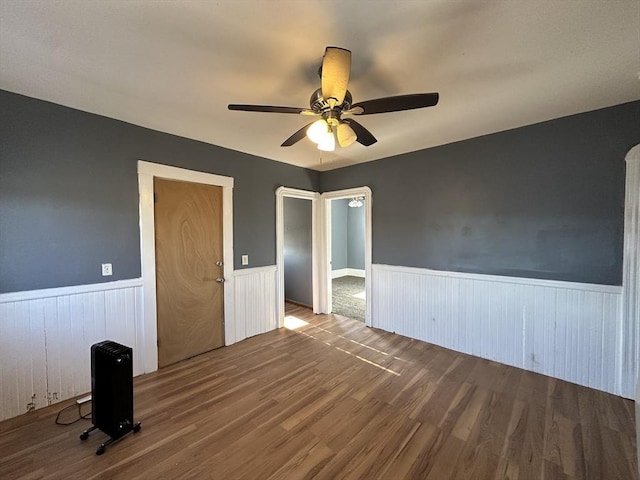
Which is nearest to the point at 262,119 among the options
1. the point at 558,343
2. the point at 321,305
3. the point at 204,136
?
the point at 204,136

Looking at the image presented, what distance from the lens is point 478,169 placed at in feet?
9.63

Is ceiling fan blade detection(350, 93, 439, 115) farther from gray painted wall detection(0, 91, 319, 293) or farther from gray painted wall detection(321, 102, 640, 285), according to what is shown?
gray painted wall detection(0, 91, 319, 293)

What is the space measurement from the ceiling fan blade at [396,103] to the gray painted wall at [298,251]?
315 centimetres

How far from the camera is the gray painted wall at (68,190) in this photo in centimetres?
196

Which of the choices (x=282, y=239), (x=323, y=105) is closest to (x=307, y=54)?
(x=323, y=105)

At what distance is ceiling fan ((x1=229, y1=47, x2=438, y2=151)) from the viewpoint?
1.30m

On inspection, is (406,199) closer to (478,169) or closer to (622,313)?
(478,169)

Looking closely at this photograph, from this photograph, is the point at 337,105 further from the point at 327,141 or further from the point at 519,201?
the point at 519,201

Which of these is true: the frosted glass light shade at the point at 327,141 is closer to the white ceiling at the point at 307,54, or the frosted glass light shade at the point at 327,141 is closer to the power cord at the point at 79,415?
the white ceiling at the point at 307,54

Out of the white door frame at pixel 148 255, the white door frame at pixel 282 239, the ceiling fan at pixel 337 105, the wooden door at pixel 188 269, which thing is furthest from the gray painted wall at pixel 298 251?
the ceiling fan at pixel 337 105

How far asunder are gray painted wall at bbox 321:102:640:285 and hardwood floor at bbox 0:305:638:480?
118 cm

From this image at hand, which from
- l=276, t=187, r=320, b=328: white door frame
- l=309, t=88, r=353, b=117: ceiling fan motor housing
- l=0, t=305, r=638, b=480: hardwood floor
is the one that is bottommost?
l=0, t=305, r=638, b=480: hardwood floor

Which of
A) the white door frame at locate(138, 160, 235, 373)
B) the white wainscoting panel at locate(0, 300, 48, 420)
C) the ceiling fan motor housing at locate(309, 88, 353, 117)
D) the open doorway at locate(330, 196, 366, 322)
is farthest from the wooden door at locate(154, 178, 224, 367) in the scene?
the open doorway at locate(330, 196, 366, 322)

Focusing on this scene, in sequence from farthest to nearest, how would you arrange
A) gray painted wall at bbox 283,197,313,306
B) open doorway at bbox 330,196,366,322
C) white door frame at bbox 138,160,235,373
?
open doorway at bbox 330,196,366,322 → gray painted wall at bbox 283,197,313,306 → white door frame at bbox 138,160,235,373
